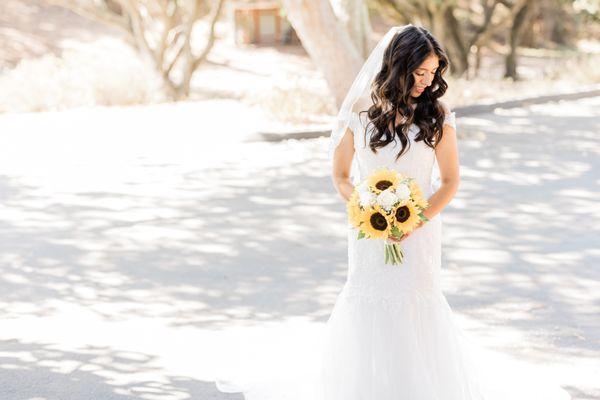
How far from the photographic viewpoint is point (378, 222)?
184 inches

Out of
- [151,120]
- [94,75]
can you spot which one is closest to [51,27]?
[94,75]

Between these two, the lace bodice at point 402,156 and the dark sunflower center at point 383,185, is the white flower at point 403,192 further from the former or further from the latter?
the lace bodice at point 402,156

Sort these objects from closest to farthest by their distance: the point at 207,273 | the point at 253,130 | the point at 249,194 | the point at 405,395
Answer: the point at 405,395 < the point at 207,273 < the point at 249,194 < the point at 253,130

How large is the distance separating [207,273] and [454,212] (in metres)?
3.24

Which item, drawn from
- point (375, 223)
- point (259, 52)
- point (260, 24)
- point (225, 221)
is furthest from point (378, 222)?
point (260, 24)

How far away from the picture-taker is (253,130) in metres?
15.8

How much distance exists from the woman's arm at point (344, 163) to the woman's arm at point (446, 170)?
447mm

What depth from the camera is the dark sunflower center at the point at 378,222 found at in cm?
466

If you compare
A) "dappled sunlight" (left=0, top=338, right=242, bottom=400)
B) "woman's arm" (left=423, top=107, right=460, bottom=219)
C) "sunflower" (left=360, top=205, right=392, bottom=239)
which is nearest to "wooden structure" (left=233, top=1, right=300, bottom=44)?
"dappled sunlight" (left=0, top=338, right=242, bottom=400)

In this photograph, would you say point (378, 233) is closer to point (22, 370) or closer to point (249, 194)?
point (22, 370)

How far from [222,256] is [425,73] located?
4669 mm

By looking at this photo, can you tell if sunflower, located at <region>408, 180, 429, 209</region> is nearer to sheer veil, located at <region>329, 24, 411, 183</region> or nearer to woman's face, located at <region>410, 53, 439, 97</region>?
woman's face, located at <region>410, 53, 439, 97</region>

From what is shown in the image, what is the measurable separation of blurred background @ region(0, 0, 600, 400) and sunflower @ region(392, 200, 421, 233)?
1.67 m

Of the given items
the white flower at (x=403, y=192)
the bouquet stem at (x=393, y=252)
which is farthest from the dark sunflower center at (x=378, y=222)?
the bouquet stem at (x=393, y=252)
